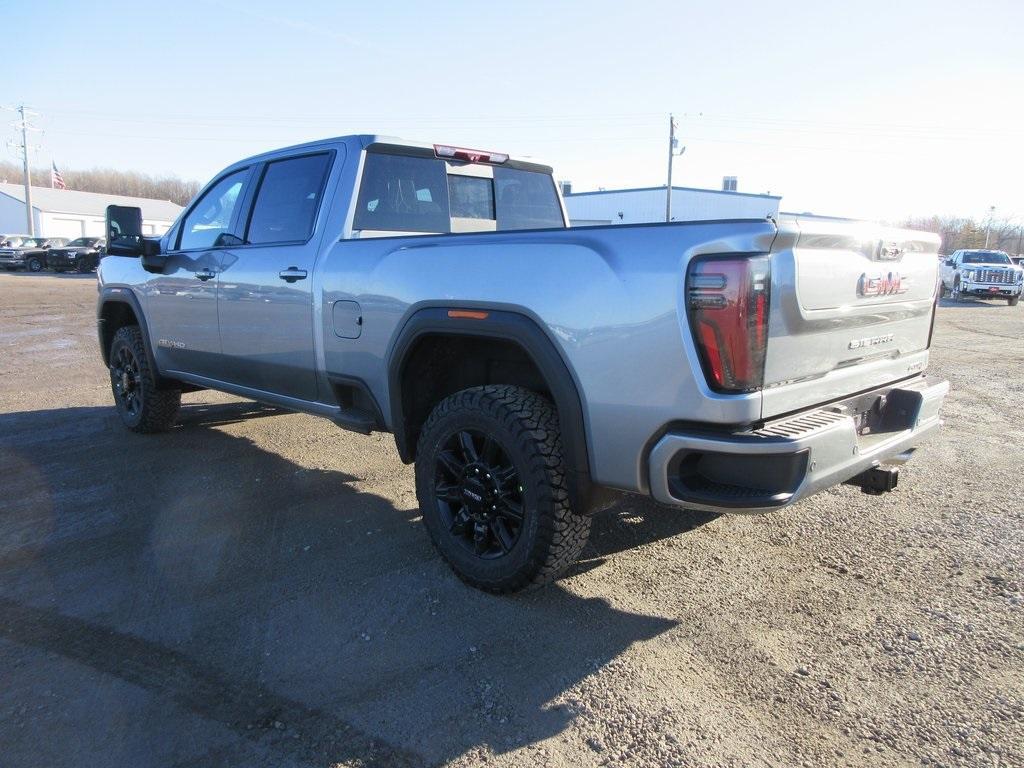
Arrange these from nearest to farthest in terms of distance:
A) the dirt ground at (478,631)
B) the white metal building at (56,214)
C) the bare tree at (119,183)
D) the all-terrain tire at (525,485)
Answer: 1. the dirt ground at (478,631)
2. the all-terrain tire at (525,485)
3. the white metal building at (56,214)
4. the bare tree at (119,183)

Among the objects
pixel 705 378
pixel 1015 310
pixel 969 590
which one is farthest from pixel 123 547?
pixel 1015 310

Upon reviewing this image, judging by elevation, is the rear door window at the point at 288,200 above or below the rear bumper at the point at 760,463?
above

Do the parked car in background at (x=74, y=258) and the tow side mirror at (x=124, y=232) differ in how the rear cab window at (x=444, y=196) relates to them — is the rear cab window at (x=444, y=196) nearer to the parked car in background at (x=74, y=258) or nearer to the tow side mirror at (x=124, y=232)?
the tow side mirror at (x=124, y=232)

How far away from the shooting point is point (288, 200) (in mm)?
4594

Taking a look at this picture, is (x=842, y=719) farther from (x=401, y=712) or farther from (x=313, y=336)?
(x=313, y=336)

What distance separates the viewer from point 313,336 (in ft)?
13.8

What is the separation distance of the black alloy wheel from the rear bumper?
0.74m

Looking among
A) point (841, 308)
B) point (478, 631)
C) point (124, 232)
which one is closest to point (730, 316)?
point (841, 308)

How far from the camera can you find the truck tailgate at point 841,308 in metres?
2.64

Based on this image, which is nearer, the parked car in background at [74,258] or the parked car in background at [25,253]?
the parked car in background at [25,253]

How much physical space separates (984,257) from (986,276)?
8.00 feet

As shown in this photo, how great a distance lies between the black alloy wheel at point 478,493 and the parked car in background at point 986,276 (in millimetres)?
24510

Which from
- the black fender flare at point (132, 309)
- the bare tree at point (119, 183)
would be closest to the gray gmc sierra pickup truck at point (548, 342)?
the black fender flare at point (132, 309)

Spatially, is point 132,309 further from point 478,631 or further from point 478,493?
point 478,631
